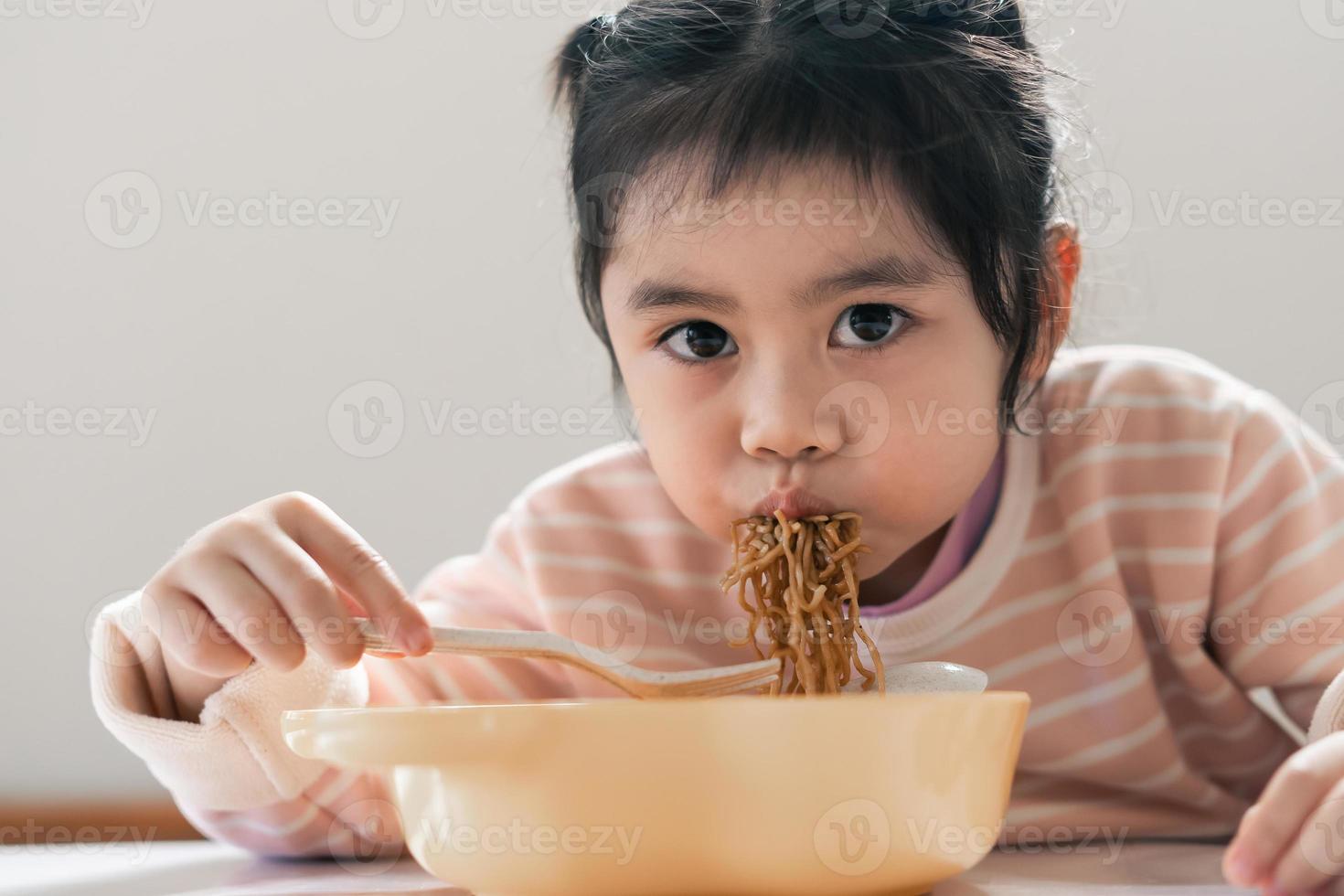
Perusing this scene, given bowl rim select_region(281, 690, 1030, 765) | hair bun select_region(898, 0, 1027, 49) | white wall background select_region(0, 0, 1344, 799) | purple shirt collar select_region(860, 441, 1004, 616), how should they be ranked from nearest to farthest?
bowl rim select_region(281, 690, 1030, 765) < hair bun select_region(898, 0, 1027, 49) < purple shirt collar select_region(860, 441, 1004, 616) < white wall background select_region(0, 0, 1344, 799)

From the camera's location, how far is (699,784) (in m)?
0.65

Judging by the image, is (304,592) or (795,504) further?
(795,504)

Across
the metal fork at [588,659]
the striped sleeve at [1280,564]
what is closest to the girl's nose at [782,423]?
the metal fork at [588,659]

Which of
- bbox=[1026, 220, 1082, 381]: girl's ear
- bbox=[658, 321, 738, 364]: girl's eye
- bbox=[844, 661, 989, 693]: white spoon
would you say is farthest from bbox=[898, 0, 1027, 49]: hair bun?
bbox=[844, 661, 989, 693]: white spoon

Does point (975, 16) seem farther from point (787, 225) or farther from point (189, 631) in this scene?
point (189, 631)

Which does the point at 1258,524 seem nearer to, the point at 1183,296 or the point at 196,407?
the point at 1183,296

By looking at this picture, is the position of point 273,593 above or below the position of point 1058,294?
below

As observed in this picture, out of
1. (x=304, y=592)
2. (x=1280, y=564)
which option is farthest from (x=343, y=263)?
(x=1280, y=564)

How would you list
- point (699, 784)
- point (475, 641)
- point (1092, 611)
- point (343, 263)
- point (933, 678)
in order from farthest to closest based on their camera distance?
point (343, 263) → point (1092, 611) → point (933, 678) → point (475, 641) → point (699, 784)

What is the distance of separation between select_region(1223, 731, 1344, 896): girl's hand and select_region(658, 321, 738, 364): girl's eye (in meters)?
0.50

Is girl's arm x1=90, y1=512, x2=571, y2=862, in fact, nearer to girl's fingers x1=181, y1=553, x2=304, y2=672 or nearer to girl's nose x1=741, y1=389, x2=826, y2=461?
girl's fingers x1=181, y1=553, x2=304, y2=672

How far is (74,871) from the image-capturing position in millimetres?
1041

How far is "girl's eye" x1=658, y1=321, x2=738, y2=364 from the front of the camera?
40.5 inches

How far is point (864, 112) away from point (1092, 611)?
1.74ft
